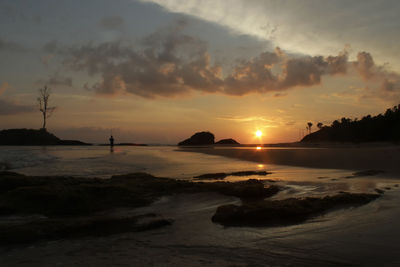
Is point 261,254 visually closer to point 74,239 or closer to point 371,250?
point 371,250

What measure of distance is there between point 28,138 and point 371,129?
10179 centimetres

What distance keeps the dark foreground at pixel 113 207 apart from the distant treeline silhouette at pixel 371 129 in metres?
63.2

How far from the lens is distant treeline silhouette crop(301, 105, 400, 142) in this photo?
66694 millimetres

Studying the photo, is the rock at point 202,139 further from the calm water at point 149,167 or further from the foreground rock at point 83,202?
the foreground rock at point 83,202

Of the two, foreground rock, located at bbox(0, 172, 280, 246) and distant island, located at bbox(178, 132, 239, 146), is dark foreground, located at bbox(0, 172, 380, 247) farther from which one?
distant island, located at bbox(178, 132, 239, 146)

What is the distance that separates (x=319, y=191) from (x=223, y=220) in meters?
4.61

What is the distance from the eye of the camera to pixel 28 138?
315 feet

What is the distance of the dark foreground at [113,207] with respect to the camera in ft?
17.8

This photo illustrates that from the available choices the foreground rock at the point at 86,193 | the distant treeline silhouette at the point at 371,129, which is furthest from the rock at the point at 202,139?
the foreground rock at the point at 86,193

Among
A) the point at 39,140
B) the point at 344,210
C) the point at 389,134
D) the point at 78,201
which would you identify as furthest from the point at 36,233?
the point at 39,140

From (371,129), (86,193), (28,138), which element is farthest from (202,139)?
(86,193)

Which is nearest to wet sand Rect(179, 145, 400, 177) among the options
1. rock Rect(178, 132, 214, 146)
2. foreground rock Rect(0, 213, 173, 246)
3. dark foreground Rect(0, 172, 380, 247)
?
dark foreground Rect(0, 172, 380, 247)

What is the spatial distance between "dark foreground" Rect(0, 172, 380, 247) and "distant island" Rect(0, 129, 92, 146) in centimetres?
9125

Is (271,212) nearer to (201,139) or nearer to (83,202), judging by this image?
(83,202)
